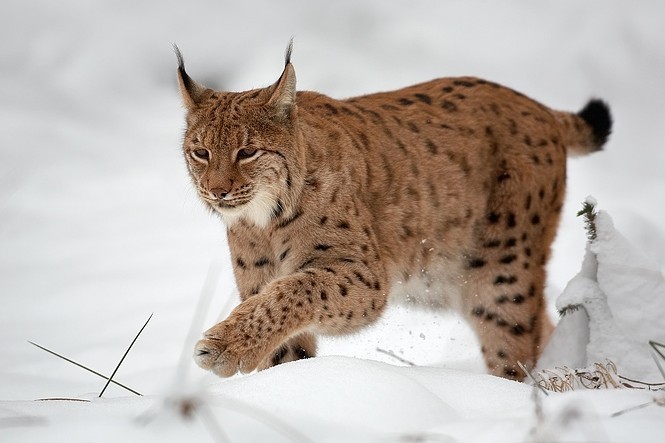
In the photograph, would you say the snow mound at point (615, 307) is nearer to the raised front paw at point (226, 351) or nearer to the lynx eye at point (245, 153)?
the raised front paw at point (226, 351)

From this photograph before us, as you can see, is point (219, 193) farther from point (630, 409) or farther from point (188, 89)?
point (630, 409)

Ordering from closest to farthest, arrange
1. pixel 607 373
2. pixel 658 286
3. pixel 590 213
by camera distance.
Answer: pixel 607 373, pixel 658 286, pixel 590 213

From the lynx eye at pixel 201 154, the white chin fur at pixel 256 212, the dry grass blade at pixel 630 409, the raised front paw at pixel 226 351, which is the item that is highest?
the dry grass blade at pixel 630 409

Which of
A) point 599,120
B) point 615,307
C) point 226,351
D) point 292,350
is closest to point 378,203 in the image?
point 292,350

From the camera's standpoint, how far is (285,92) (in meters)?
4.66

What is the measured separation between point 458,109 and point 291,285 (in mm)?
2283

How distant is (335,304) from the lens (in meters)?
4.52

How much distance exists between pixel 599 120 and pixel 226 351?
3780 mm

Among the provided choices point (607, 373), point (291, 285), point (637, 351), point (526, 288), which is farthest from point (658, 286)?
point (291, 285)

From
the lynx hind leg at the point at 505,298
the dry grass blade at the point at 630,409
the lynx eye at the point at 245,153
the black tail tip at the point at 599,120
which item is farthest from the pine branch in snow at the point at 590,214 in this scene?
the dry grass blade at the point at 630,409

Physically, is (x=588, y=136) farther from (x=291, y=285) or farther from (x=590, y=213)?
(x=291, y=285)

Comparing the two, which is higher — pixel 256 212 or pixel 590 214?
pixel 590 214

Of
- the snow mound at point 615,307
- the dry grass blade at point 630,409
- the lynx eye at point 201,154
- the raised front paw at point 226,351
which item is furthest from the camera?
the lynx eye at point 201,154

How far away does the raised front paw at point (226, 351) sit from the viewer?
12.7ft
